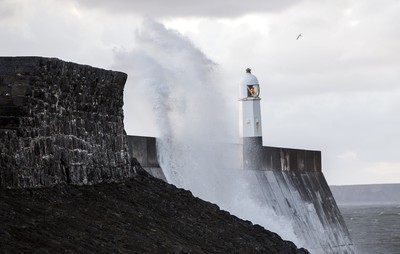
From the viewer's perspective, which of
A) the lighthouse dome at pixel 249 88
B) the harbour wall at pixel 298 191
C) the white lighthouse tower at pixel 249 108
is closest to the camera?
the harbour wall at pixel 298 191

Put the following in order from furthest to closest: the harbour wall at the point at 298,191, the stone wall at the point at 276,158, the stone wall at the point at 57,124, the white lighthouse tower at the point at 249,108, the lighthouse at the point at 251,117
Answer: the white lighthouse tower at the point at 249,108 → the lighthouse at the point at 251,117 → the stone wall at the point at 276,158 → the harbour wall at the point at 298,191 → the stone wall at the point at 57,124

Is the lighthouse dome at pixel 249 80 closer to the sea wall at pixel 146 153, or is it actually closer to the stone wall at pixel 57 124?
the sea wall at pixel 146 153

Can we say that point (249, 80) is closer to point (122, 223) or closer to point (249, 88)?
point (249, 88)

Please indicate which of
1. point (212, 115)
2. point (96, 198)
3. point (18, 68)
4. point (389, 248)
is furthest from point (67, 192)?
point (389, 248)

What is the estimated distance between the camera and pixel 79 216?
12320mm

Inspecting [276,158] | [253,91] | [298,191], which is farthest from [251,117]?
[298,191]

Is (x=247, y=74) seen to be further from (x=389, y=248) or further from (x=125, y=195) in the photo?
(x=125, y=195)

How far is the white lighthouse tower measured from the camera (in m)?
28.9

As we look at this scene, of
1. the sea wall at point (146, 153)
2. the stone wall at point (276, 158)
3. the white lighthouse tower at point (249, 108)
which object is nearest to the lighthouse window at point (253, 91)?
the white lighthouse tower at point (249, 108)

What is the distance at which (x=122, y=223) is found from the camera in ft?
42.6

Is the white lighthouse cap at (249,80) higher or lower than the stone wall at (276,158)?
higher

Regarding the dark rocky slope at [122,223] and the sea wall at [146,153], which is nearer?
the dark rocky slope at [122,223]

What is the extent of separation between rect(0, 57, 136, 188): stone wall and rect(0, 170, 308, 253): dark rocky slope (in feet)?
0.65

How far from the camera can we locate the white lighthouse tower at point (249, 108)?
2888cm
